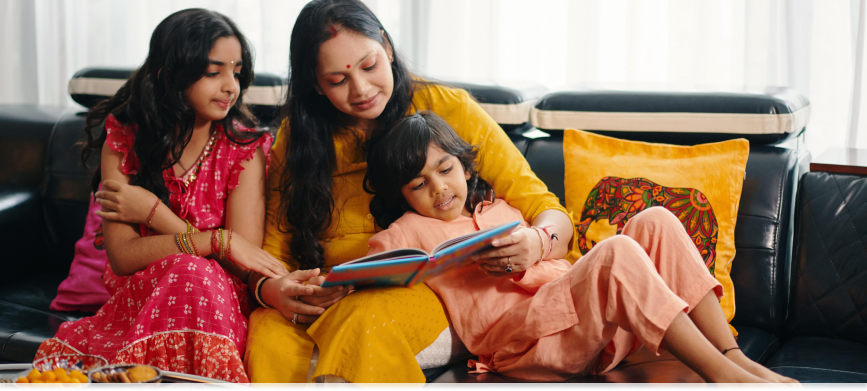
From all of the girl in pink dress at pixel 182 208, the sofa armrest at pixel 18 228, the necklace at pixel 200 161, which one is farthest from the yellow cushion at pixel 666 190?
the sofa armrest at pixel 18 228

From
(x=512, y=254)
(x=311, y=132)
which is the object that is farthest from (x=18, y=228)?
(x=512, y=254)

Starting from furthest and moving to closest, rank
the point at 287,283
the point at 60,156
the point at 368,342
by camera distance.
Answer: the point at 60,156 < the point at 287,283 < the point at 368,342

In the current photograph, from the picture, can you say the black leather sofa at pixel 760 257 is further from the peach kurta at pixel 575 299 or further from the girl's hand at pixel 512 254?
the girl's hand at pixel 512 254

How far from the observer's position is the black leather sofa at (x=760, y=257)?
141 centimetres

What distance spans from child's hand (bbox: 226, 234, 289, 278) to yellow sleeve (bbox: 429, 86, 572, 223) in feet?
1.81

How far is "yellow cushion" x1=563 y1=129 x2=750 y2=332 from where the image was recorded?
161cm

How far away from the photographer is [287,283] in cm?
145

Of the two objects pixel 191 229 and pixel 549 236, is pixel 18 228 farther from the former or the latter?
pixel 549 236

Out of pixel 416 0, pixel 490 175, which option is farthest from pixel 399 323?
pixel 416 0

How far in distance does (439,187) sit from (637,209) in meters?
0.51

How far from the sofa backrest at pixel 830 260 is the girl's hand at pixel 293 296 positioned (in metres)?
1.16

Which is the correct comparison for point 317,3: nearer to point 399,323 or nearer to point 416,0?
point 399,323

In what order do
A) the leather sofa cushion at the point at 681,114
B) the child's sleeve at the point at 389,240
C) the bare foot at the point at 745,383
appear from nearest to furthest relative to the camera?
the bare foot at the point at 745,383 → the child's sleeve at the point at 389,240 → the leather sofa cushion at the point at 681,114

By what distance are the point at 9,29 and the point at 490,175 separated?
9.49ft
